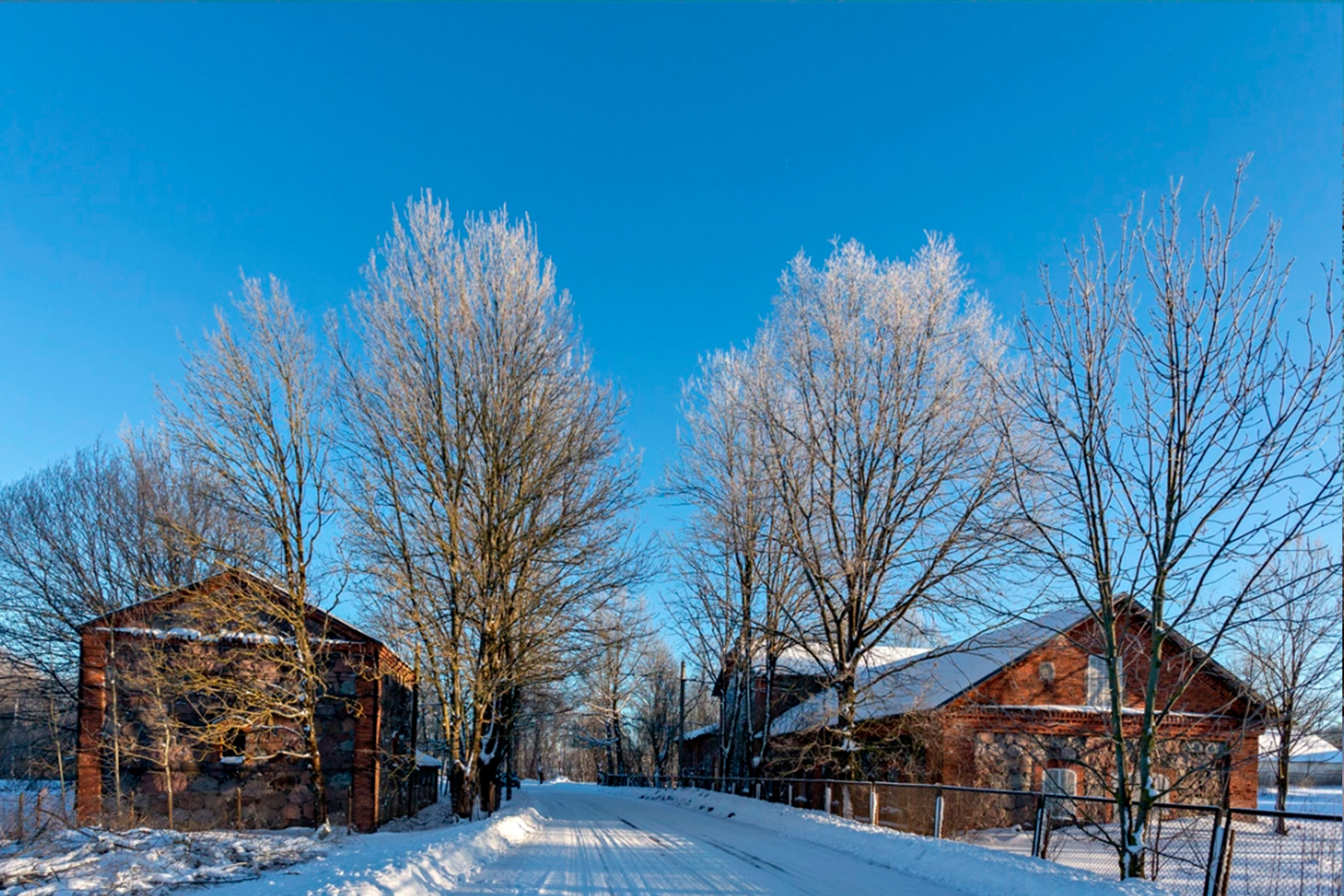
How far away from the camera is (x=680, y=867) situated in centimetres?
1088

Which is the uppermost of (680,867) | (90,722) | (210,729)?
(680,867)

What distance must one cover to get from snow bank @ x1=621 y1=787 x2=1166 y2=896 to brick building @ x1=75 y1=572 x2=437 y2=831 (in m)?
9.09

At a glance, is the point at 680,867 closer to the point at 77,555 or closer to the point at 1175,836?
the point at 1175,836

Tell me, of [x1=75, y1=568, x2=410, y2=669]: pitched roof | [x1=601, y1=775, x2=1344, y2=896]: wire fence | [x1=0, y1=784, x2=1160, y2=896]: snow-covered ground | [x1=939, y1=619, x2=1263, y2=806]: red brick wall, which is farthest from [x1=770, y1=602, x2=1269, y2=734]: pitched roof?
[x1=75, y1=568, x2=410, y2=669]: pitched roof

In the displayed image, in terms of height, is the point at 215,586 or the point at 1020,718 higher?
the point at 215,586

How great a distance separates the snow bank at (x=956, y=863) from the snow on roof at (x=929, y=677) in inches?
146

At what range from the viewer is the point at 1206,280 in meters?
8.56

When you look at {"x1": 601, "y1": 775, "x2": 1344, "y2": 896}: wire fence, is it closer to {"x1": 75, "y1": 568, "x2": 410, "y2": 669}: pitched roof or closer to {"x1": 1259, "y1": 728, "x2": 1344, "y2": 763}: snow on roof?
{"x1": 75, "y1": 568, "x2": 410, "y2": 669}: pitched roof

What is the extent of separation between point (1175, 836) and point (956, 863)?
2.37 metres

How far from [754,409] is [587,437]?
4.39 meters

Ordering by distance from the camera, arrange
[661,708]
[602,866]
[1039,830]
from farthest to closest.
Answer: [661,708] → [602,866] → [1039,830]

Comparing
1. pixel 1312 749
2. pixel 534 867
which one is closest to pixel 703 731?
pixel 1312 749

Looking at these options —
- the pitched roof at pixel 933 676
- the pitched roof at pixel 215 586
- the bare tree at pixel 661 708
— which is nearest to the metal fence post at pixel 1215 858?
the pitched roof at pixel 933 676

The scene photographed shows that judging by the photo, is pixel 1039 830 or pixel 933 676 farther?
pixel 933 676
